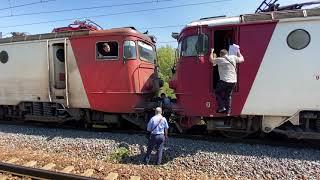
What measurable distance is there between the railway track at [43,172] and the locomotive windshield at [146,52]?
206 inches

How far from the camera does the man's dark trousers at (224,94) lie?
9.65m

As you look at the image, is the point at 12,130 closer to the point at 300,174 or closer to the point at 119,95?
the point at 119,95

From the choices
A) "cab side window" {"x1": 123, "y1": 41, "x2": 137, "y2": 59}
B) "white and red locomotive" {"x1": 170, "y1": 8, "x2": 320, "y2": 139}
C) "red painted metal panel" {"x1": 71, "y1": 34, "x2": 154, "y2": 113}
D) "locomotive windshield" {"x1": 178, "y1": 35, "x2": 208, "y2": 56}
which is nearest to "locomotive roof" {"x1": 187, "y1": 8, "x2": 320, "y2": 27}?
"white and red locomotive" {"x1": 170, "y1": 8, "x2": 320, "y2": 139}

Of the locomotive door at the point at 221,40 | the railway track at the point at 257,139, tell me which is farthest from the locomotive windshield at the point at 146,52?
the locomotive door at the point at 221,40

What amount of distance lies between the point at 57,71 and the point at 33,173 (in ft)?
19.4

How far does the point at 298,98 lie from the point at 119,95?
5.37 meters

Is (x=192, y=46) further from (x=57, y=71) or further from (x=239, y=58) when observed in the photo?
(x=57, y=71)

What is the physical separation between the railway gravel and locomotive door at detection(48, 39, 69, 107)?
1.36 metres

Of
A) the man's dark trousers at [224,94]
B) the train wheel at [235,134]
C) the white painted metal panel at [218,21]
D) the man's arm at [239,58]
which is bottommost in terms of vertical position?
the train wheel at [235,134]

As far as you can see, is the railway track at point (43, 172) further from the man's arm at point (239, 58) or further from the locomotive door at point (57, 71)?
the locomotive door at point (57, 71)

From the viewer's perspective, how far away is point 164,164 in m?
9.27

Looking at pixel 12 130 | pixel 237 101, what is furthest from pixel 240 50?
pixel 12 130

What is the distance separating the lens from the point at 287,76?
31.6 feet

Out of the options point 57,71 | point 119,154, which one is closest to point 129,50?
point 57,71
